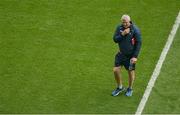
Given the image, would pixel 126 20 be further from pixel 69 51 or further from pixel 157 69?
pixel 69 51

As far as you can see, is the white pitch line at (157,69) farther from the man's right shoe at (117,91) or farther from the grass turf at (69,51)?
the man's right shoe at (117,91)

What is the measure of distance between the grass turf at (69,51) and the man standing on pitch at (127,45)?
0.68 m

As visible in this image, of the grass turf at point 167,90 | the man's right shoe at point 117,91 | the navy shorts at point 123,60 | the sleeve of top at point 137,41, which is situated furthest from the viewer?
→ the man's right shoe at point 117,91

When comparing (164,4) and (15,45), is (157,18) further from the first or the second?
(15,45)

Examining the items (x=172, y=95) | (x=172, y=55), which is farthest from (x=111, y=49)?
(x=172, y=95)

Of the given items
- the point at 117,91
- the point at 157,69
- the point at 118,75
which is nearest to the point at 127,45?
the point at 118,75

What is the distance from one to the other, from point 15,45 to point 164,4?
440 cm

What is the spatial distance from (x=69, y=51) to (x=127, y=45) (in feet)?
8.21

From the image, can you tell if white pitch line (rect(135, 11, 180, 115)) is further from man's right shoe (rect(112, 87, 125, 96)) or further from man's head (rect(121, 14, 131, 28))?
man's head (rect(121, 14, 131, 28))

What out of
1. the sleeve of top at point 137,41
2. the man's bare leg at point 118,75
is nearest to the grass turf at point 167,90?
the man's bare leg at point 118,75

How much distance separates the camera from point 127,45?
39.2 feet

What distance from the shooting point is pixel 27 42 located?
14461 mm

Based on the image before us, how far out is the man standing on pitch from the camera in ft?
38.5

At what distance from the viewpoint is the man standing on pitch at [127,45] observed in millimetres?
11734
